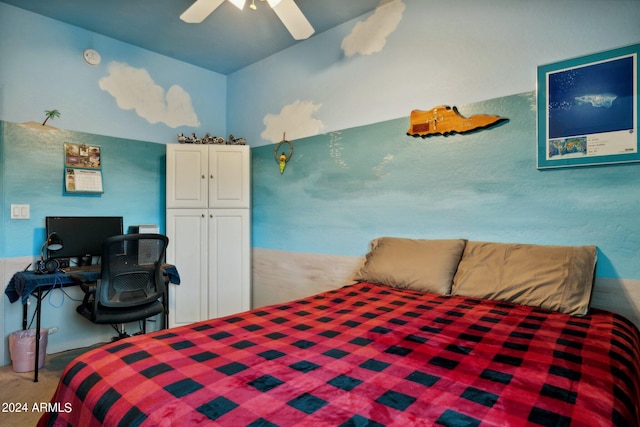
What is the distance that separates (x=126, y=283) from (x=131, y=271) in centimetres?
9

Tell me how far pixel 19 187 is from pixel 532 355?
3642 millimetres

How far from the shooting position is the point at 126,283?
2537mm

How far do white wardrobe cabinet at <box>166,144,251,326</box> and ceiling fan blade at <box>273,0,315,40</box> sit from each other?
1.59m

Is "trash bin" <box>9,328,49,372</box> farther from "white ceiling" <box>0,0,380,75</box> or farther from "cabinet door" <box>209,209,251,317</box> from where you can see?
"white ceiling" <box>0,0,380,75</box>

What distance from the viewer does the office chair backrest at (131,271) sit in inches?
94.8

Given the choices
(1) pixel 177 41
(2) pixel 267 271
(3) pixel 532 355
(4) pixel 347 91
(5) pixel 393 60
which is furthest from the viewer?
(2) pixel 267 271

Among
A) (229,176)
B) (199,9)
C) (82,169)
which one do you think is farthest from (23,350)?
(199,9)

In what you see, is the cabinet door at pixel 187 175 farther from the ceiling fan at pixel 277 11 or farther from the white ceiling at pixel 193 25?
the ceiling fan at pixel 277 11

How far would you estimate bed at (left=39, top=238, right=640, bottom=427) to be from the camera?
839 millimetres

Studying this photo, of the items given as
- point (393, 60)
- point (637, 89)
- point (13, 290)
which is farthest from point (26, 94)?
point (637, 89)

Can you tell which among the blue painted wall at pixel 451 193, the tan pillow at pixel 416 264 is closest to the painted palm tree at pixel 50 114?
the blue painted wall at pixel 451 193

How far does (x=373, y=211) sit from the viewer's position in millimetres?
2883

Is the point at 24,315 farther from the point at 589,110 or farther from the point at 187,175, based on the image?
the point at 589,110

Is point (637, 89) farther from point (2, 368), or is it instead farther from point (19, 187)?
point (2, 368)
